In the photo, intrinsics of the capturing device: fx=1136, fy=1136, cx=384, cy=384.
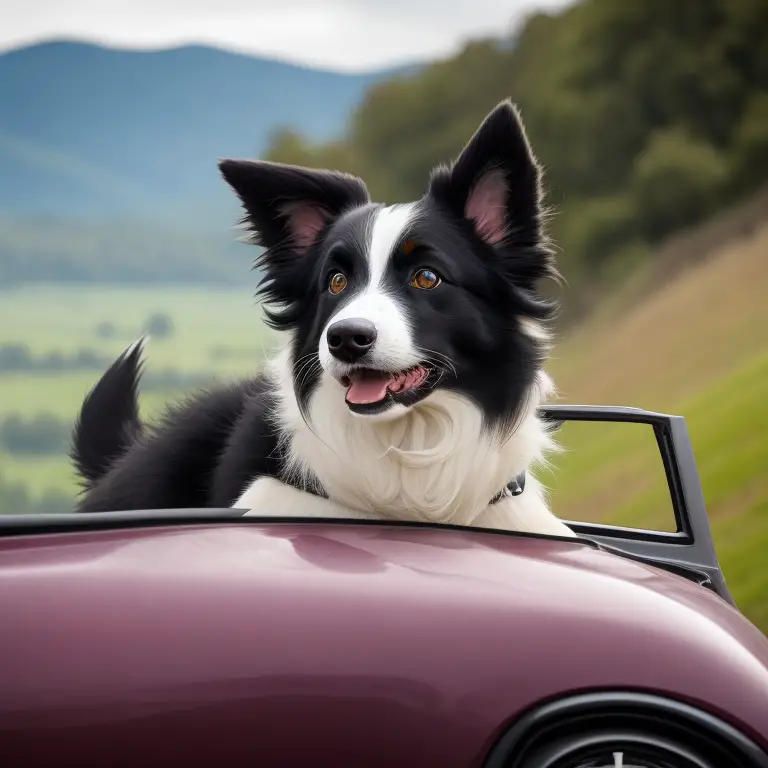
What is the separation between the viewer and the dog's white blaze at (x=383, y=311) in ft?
8.09

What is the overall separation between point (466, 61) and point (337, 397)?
2398cm

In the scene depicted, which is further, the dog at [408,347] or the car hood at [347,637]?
the dog at [408,347]

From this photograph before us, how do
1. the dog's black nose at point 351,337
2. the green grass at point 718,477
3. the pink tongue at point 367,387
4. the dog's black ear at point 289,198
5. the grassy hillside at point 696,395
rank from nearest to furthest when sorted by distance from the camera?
the dog's black nose at point 351,337 < the pink tongue at point 367,387 < the dog's black ear at point 289,198 < the green grass at point 718,477 < the grassy hillside at point 696,395

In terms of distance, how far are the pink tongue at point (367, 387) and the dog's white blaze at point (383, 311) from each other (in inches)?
2.4

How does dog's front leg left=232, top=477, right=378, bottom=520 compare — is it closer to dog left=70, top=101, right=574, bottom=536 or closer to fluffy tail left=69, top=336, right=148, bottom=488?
dog left=70, top=101, right=574, bottom=536

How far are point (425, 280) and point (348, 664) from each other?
1050 millimetres

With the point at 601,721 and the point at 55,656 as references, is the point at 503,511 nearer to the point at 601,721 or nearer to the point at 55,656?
the point at 601,721

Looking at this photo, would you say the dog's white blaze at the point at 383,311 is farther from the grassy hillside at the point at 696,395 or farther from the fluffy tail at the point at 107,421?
the grassy hillside at the point at 696,395

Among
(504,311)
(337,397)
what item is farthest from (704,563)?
(337,397)

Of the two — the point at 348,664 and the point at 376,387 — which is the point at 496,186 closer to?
the point at 376,387

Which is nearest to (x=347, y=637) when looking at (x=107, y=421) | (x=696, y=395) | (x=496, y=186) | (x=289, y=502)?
(x=289, y=502)

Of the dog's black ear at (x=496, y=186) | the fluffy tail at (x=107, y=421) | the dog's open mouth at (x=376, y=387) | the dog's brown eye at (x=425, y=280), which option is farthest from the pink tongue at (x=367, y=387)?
the fluffy tail at (x=107, y=421)

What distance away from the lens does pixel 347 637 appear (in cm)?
191

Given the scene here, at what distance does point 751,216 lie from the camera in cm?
1889
